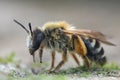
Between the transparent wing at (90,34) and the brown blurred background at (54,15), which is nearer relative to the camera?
the transparent wing at (90,34)

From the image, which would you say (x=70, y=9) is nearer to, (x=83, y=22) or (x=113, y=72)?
(x=83, y=22)

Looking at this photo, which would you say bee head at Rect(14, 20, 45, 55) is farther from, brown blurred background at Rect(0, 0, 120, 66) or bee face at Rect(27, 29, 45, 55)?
brown blurred background at Rect(0, 0, 120, 66)

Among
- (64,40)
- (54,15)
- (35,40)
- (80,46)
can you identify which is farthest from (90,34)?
(54,15)

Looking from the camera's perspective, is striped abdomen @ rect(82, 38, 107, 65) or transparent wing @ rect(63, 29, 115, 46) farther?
striped abdomen @ rect(82, 38, 107, 65)

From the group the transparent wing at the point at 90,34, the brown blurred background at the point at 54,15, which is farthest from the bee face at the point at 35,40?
the brown blurred background at the point at 54,15

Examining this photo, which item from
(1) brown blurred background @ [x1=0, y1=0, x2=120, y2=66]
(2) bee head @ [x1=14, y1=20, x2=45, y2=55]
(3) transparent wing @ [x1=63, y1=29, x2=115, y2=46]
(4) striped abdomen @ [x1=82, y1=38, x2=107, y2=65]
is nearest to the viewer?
(2) bee head @ [x1=14, y1=20, x2=45, y2=55]

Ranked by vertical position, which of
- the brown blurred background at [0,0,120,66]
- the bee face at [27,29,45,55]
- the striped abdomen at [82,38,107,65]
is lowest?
the brown blurred background at [0,0,120,66]

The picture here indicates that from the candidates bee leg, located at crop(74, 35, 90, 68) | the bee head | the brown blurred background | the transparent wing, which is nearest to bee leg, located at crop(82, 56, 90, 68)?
bee leg, located at crop(74, 35, 90, 68)

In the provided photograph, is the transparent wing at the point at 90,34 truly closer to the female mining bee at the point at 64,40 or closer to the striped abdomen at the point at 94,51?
the female mining bee at the point at 64,40
